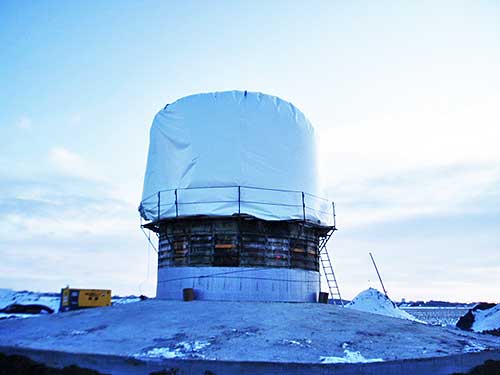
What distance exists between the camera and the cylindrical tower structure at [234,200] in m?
15.8

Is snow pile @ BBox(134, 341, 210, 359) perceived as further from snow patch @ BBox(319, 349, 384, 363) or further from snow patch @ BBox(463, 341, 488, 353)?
snow patch @ BBox(463, 341, 488, 353)

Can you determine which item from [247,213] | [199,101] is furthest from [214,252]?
[199,101]

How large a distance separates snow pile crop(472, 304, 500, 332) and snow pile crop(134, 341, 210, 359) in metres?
20.7

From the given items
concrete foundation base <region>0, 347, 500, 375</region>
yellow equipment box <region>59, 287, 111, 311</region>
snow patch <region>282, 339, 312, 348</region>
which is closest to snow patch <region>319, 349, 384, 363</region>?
concrete foundation base <region>0, 347, 500, 375</region>

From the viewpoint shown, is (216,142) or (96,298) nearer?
(216,142)

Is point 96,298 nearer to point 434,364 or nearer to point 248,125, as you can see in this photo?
→ point 248,125

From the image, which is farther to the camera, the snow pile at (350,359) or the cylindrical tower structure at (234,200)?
the cylindrical tower structure at (234,200)

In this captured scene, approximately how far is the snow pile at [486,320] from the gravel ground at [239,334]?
14.1 m

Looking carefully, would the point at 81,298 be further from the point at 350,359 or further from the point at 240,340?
the point at 350,359

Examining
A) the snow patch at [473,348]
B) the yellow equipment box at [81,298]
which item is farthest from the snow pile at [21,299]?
the snow patch at [473,348]

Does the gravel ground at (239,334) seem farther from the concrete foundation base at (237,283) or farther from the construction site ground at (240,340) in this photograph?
the concrete foundation base at (237,283)

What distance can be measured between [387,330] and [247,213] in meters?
5.87

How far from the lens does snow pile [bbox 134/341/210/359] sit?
9.73 meters

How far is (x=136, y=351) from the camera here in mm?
10148
